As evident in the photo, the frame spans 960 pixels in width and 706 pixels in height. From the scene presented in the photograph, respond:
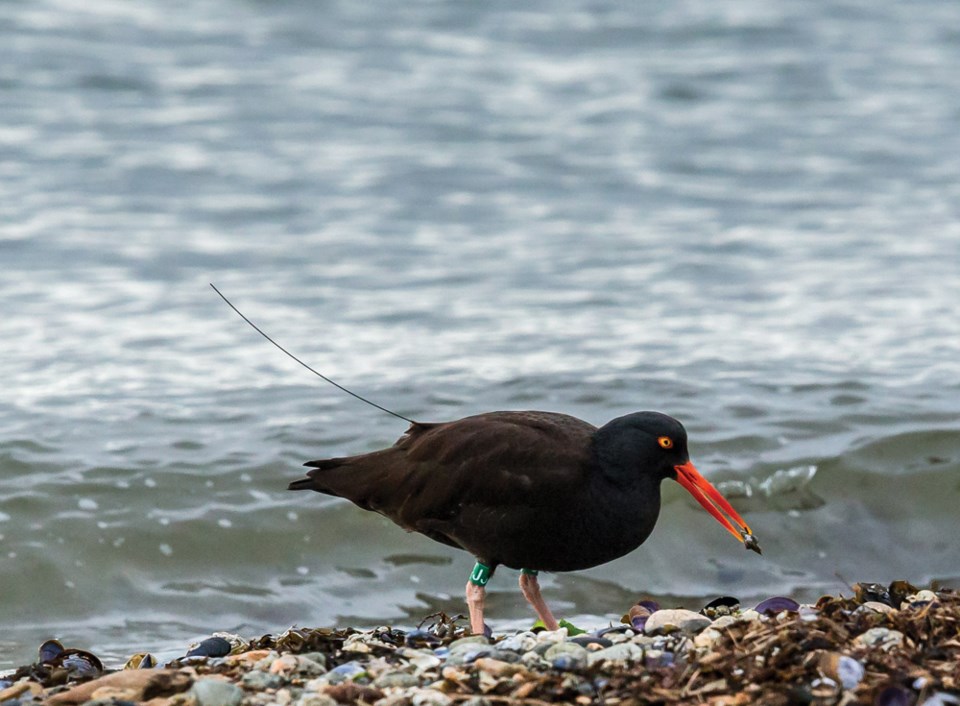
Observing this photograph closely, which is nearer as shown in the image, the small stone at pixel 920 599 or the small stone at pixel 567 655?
the small stone at pixel 567 655

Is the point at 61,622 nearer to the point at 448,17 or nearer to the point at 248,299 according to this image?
the point at 248,299

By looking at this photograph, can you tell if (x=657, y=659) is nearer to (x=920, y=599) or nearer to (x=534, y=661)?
(x=534, y=661)

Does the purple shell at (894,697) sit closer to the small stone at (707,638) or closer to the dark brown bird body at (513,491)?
the small stone at (707,638)

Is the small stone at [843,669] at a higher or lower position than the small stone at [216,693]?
higher

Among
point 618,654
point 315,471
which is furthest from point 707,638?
point 315,471

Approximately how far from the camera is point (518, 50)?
17125 mm

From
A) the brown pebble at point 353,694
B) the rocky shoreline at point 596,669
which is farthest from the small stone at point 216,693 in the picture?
the brown pebble at point 353,694

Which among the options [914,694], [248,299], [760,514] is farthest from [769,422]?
[914,694]

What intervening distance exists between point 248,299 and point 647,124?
6.54 m

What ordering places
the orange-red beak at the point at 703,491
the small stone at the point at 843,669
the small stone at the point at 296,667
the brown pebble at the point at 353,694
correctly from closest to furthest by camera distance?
the small stone at the point at 843,669, the brown pebble at the point at 353,694, the small stone at the point at 296,667, the orange-red beak at the point at 703,491

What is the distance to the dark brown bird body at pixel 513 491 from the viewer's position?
5211 millimetres

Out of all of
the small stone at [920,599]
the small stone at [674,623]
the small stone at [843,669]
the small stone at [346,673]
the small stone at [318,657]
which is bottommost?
the small stone at [920,599]

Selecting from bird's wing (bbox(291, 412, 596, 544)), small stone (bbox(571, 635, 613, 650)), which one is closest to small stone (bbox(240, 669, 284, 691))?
small stone (bbox(571, 635, 613, 650))

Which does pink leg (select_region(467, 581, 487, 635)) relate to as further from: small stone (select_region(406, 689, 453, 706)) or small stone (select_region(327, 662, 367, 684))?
small stone (select_region(406, 689, 453, 706))
